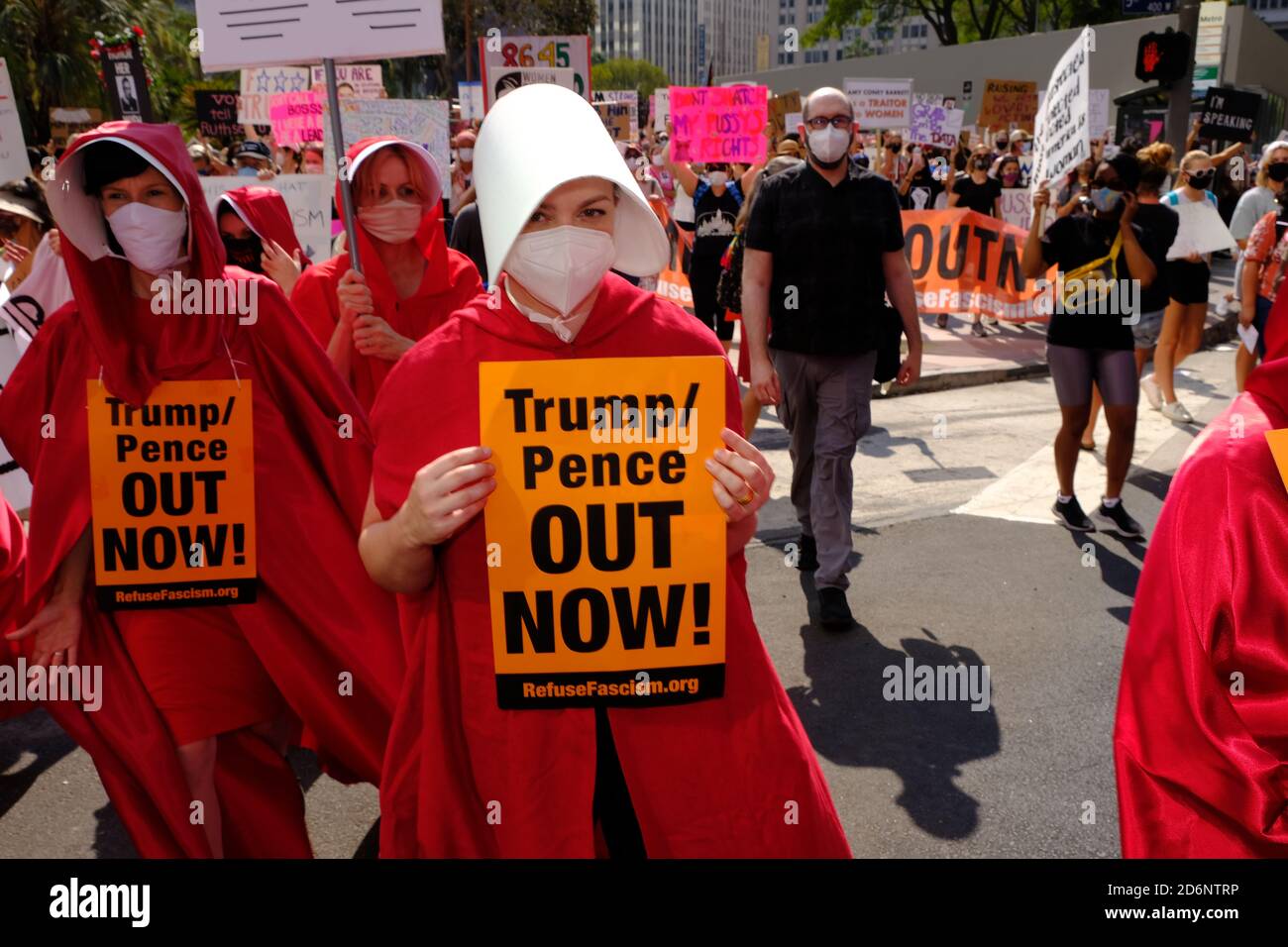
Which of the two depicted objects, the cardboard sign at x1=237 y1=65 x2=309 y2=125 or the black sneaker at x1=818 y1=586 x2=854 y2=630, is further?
the cardboard sign at x1=237 y1=65 x2=309 y2=125

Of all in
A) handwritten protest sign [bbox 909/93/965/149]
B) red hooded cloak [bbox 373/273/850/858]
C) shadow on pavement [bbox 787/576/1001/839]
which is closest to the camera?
red hooded cloak [bbox 373/273/850/858]

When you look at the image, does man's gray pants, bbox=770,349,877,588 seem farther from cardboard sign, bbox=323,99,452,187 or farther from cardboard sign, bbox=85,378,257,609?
cardboard sign, bbox=323,99,452,187

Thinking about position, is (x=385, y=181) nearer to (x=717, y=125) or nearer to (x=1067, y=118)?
(x=1067, y=118)

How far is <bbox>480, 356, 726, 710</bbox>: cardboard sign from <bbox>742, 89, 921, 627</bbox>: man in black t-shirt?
3.15 m

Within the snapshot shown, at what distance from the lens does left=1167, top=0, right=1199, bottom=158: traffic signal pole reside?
1184cm

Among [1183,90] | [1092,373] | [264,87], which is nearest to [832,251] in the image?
[1092,373]

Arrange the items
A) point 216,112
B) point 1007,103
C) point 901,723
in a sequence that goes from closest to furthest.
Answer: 1. point 901,723
2. point 216,112
3. point 1007,103

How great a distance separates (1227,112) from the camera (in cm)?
1672

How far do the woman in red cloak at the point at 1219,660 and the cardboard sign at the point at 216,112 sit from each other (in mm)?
15167

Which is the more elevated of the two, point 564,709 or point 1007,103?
point 1007,103

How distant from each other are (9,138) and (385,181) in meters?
3.12

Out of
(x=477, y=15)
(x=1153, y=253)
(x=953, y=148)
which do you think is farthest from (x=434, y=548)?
(x=477, y=15)

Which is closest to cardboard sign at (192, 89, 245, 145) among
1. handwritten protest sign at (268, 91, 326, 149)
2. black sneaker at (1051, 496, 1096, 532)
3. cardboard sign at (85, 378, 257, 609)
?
handwritten protest sign at (268, 91, 326, 149)
